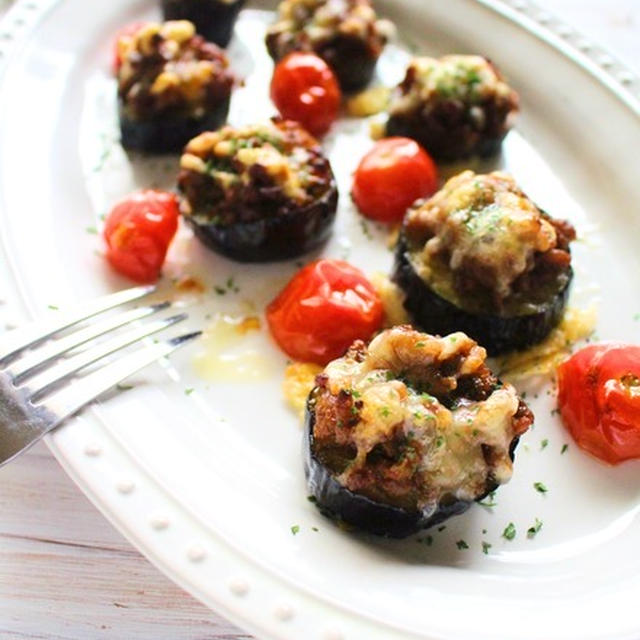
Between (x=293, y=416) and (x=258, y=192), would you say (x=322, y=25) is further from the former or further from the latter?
(x=293, y=416)

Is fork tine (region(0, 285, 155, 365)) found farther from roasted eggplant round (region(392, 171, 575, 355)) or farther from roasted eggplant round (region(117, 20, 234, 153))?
roasted eggplant round (region(392, 171, 575, 355))

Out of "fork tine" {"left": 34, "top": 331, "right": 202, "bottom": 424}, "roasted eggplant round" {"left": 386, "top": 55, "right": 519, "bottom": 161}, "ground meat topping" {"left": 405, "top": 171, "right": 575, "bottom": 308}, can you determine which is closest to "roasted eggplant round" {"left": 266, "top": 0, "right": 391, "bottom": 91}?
"roasted eggplant round" {"left": 386, "top": 55, "right": 519, "bottom": 161}

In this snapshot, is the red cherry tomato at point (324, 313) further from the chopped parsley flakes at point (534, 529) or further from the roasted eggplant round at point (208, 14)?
the roasted eggplant round at point (208, 14)

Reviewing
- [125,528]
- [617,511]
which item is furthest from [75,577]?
[617,511]

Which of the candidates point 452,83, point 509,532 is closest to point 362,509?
point 509,532

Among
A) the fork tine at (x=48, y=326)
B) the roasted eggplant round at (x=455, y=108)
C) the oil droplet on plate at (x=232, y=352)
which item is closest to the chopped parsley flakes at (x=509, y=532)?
the oil droplet on plate at (x=232, y=352)

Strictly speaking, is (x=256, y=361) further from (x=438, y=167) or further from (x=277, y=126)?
(x=438, y=167)
